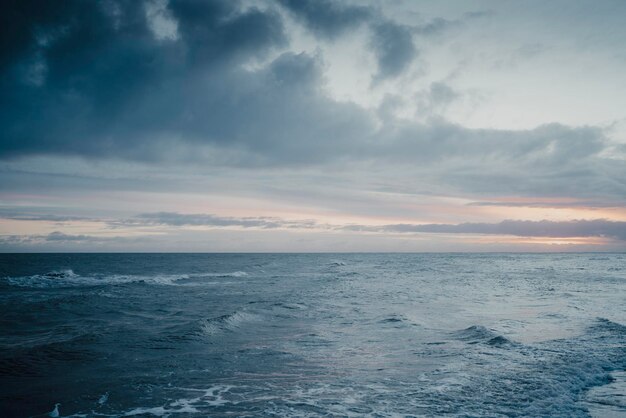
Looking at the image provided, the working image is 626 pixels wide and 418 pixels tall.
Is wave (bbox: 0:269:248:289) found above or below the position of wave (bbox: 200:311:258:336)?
below

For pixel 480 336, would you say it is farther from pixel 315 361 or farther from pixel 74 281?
pixel 74 281

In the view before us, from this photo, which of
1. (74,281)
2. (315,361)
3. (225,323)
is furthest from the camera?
(74,281)

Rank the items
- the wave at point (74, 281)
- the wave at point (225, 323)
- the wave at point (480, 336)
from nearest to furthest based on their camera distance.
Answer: the wave at point (480, 336), the wave at point (225, 323), the wave at point (74, 281)

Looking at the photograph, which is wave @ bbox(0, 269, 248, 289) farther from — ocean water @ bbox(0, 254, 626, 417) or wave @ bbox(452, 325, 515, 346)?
wave @ bbox(452, 325, 515, 346)

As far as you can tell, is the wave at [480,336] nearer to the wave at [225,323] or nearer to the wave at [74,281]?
the wave at [225,323]

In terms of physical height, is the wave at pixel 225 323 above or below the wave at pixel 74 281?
above

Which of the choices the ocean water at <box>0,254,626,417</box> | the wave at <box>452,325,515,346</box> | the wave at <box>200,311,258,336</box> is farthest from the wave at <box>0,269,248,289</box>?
the wave at <box>452,325,515,346</box>

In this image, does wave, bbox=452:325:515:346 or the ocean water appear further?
wave, bbox=452:325:515:346

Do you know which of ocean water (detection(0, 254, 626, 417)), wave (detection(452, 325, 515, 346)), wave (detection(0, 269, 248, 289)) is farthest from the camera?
wave (detection(0, 269, 248, 289))

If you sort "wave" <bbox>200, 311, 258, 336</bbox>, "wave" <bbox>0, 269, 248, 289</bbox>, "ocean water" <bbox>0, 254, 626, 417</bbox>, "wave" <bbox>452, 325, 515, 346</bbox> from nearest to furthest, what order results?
"ocean water" <bbox>0, 254, 626, 417</bbox> < "wave" <bbox>452, 325, 515, 346</bbox> < "wave" <bbox>200, 311, 258, 336</bbox> < "wave" <bbox>0, 269, 248, 289</bbox>

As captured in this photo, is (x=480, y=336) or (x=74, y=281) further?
(x=74, y=281)

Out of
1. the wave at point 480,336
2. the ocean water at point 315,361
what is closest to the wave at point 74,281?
the ocean water at point 315,361

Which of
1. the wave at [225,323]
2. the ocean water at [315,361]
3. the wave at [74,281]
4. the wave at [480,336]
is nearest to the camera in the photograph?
the ocean water at [315,361]

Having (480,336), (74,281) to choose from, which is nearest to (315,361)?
(480,336)
